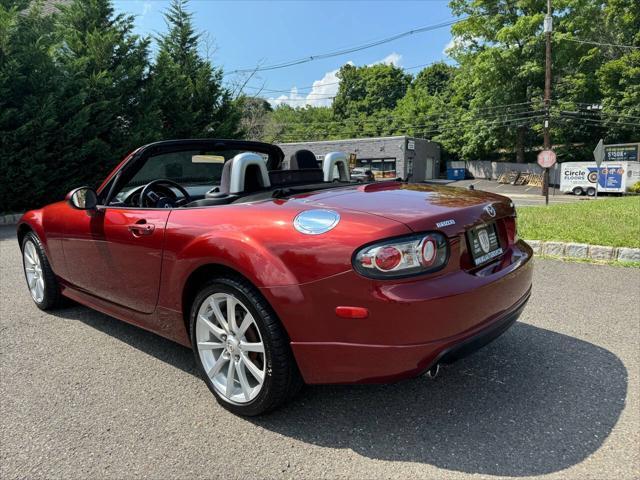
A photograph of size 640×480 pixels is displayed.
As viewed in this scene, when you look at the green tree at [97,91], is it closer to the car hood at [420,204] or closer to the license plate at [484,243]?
the car hood at [420,204]

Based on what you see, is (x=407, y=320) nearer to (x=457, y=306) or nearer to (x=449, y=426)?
(x=457, y=306)

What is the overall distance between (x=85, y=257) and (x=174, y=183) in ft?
2.82

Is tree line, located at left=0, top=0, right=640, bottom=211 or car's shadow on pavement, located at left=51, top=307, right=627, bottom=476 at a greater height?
tree line, located at left=0, top=0, right=640, bottom=211

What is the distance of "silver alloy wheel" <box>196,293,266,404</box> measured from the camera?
2318mm

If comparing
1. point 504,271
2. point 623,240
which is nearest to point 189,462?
point 504,271

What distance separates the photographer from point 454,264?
2158 millimetres

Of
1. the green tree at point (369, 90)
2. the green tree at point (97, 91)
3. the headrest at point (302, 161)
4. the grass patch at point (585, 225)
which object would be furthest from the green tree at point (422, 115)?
the headrest at point (302, 161)

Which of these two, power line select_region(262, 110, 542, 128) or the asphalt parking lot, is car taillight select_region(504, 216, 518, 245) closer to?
the asphalt parking lot

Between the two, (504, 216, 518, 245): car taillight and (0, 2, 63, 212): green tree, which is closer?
(504, 216, 518, 245): car taillight

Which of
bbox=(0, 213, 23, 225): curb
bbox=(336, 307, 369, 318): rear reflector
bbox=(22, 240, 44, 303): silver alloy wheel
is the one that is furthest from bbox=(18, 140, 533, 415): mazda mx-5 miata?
bbox=(0, 213, 23, 225): curb

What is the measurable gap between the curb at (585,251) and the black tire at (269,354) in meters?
5.27

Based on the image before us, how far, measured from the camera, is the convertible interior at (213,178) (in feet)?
9.23

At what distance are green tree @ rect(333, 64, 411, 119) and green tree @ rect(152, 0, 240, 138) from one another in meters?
56.6

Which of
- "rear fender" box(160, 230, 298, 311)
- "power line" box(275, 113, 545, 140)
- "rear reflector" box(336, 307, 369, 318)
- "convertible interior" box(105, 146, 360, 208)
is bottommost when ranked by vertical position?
"rear reflector" box(336, 307, 369, 318)
